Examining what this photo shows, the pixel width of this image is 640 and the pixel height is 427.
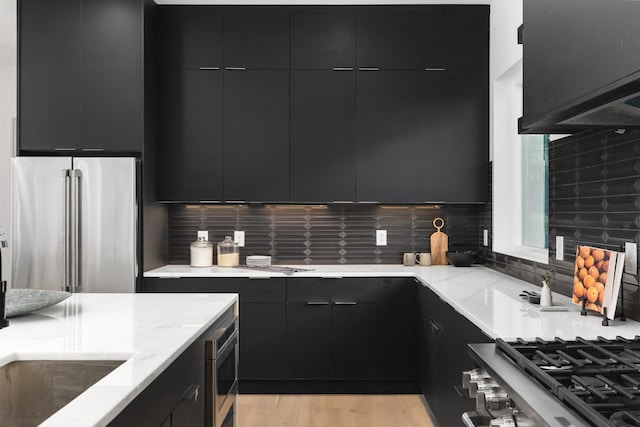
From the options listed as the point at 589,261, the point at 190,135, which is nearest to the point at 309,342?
the point at 190,135

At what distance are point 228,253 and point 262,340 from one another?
787 mm

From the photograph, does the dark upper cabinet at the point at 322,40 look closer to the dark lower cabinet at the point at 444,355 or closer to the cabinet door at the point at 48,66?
the cabinet door at the point at 48,66

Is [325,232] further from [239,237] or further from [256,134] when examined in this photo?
[256,134]

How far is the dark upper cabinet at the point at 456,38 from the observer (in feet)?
14.0

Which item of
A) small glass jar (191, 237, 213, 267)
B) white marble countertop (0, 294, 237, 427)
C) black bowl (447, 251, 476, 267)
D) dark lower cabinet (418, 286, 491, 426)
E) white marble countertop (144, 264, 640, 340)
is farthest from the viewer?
small glass jar (191, 237, 213, 267)

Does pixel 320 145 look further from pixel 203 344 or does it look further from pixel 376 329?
pixel 203 344

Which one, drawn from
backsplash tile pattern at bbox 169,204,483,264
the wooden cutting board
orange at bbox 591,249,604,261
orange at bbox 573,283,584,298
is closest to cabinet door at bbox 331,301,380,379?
backsplash tile pattern at bbox 169,204,483,264

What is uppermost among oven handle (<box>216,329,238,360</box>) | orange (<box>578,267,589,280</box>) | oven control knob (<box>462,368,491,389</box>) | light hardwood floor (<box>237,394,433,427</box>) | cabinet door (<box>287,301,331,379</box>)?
orange (<box>578,267,589,280</box>)

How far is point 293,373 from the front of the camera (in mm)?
4004

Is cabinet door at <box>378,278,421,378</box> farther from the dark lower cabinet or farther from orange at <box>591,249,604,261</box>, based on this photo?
orange at <box>591,249,604,261</box>

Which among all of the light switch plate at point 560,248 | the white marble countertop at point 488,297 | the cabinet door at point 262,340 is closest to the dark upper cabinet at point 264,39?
the white marble countertop at point 488,297

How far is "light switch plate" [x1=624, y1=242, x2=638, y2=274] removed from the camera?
2.22m

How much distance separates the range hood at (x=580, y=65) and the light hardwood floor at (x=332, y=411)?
2173 millimetres

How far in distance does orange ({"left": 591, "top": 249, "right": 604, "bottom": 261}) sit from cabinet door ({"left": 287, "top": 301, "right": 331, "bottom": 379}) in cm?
205
